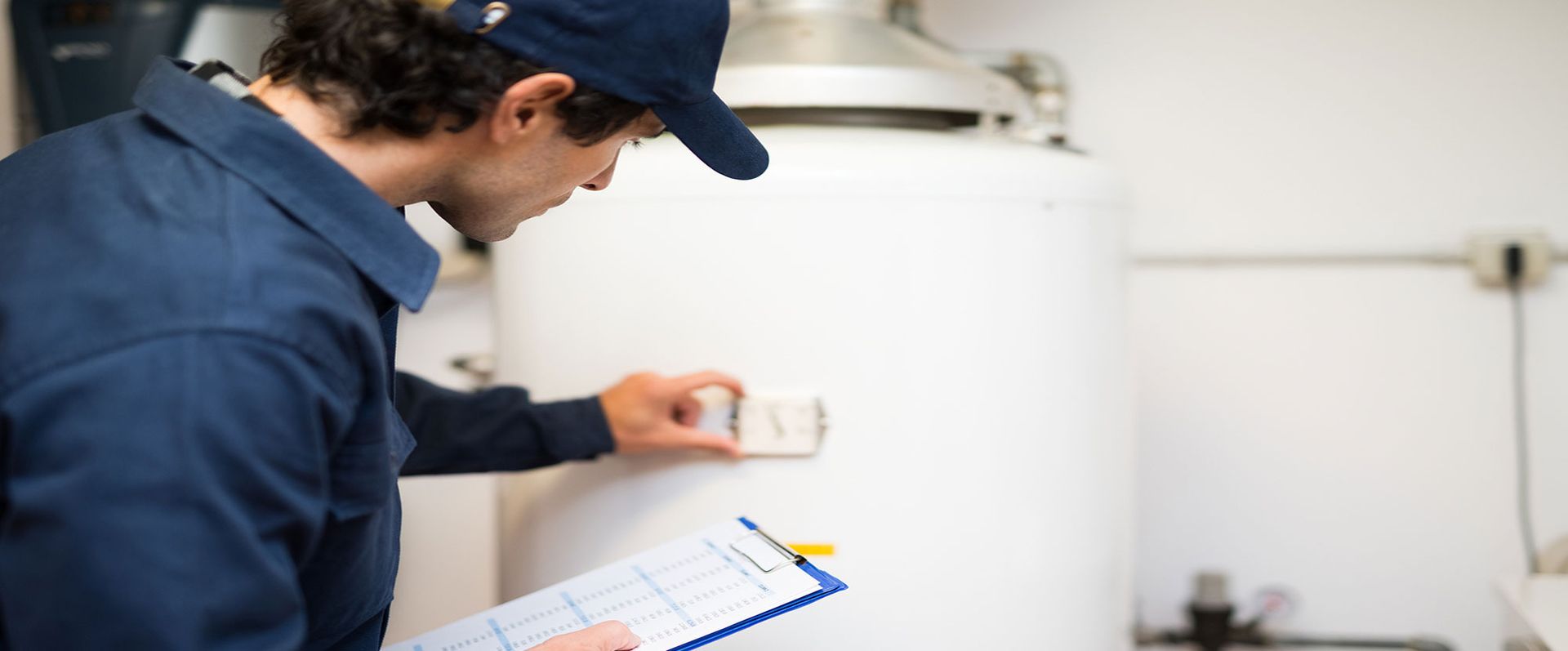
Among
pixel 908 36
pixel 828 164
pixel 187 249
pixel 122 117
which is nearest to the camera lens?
pixel 187 249

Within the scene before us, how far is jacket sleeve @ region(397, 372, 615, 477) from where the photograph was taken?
924 millimetres

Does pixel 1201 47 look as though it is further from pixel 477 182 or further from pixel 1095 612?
pixel 477 182

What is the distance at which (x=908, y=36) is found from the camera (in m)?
1.11

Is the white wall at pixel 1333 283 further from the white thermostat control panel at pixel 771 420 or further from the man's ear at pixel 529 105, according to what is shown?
the man's ear at pixel 529 105

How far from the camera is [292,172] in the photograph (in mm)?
534

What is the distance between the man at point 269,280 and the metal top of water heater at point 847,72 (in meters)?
0.30

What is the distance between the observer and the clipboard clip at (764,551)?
74 cm

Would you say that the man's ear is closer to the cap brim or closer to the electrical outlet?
the cap brim

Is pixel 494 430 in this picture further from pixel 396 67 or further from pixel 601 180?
pixel 396 67

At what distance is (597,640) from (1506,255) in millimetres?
1188

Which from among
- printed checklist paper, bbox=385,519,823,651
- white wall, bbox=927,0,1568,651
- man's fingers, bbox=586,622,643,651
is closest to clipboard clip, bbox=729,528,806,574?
printed checklist paper, bbox=385,519,823,651

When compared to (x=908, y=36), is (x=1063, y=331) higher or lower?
lower

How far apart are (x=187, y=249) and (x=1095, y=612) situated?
0.81m

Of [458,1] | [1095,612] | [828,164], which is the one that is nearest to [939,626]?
[1095,612]
